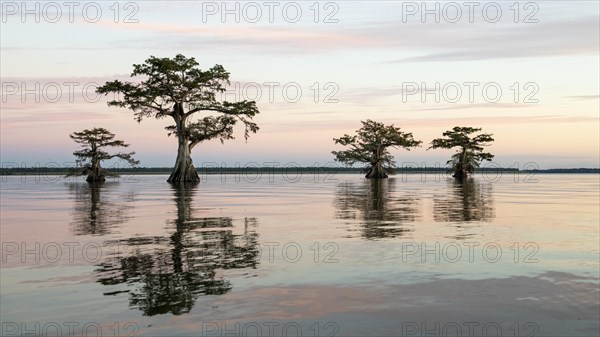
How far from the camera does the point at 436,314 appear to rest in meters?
6.47

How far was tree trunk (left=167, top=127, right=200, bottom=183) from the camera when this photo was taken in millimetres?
58719

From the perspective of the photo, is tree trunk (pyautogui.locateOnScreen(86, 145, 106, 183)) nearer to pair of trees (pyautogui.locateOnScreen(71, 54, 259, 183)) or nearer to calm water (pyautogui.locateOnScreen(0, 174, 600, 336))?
pair of trees (pyautogui.locateOnScreen(71, 54, 259, 183))

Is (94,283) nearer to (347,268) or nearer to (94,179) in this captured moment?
(347,268)

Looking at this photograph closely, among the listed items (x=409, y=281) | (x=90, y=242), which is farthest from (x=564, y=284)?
(x=90, y=242)

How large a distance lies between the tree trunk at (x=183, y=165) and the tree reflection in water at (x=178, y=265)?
145 feet

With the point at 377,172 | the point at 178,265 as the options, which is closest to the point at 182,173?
the point at 377,172

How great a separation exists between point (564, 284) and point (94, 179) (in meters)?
63.7

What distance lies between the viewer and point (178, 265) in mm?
9633

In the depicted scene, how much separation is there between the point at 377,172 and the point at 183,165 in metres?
38.3

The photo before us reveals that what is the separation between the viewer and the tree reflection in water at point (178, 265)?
733 centimetres

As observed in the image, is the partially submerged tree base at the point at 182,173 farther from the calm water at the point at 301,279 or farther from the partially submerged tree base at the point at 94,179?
the calm water at the point at 301,279

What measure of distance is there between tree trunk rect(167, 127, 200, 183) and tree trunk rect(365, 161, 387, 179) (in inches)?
1443

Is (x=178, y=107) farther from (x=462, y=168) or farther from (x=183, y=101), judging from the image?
(x=462, y=168)

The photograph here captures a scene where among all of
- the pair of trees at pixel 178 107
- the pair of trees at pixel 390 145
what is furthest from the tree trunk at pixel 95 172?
the pair of trees at pixel 390 145
